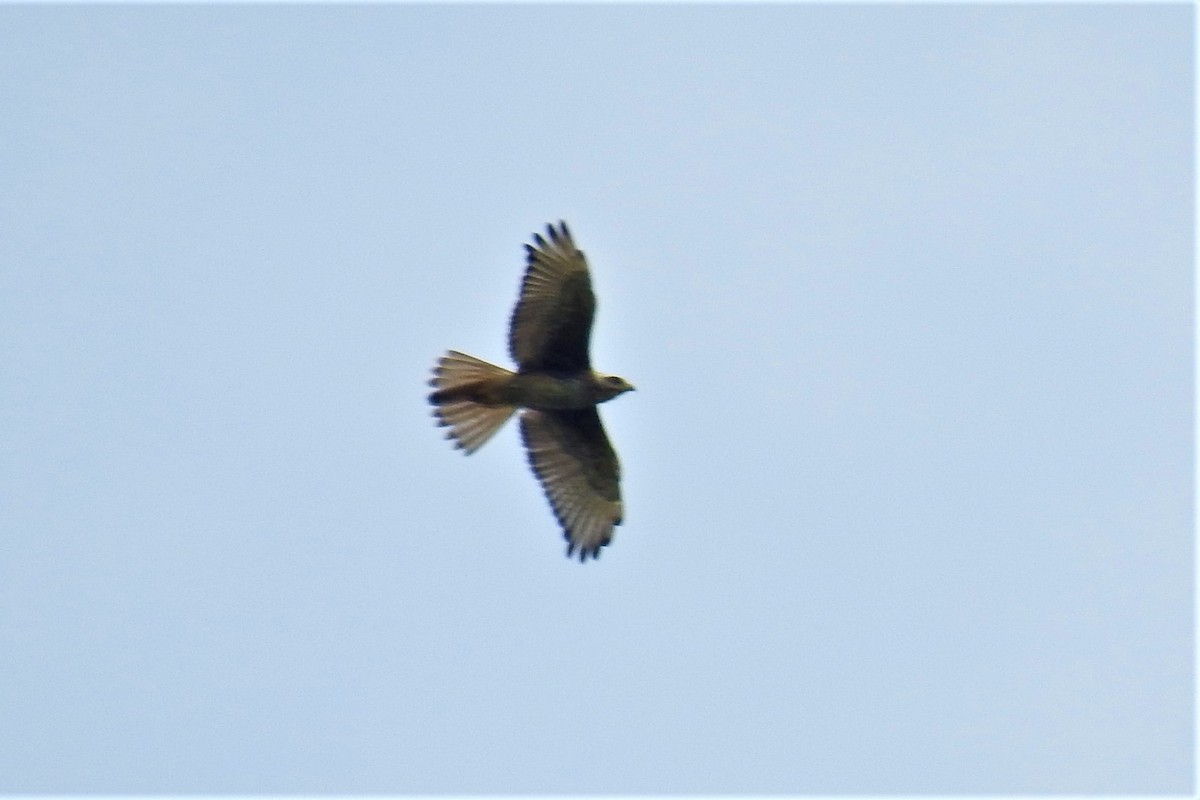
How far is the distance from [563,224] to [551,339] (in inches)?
44.3

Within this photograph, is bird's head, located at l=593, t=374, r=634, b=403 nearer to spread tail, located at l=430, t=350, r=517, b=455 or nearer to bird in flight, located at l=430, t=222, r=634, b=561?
bird in flight, located at l=430, t=222, r=634, b=561

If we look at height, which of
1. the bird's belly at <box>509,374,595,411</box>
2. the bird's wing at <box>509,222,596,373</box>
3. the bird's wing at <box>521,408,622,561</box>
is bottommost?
the bird's wing at <box>521,408,622,561</box>

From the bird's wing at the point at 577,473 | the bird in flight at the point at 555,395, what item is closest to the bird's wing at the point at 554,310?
the bird in flight at the point at 555,395

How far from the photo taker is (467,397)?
2105 centimetres

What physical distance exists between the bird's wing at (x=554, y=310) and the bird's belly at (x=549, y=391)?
0.11 meters

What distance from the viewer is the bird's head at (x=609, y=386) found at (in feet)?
69.4

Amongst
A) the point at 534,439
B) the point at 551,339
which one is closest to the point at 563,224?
the point at 551,339

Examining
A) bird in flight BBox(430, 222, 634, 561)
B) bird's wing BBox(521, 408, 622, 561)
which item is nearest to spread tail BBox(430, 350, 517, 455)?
bird in flight BBox(430, 222, 634, 561)

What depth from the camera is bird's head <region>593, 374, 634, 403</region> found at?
833 inches

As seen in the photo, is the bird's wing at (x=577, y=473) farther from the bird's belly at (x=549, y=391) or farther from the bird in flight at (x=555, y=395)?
the bird's belly at (x=549, y=391)

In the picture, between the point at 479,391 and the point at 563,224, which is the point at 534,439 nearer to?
the point at 479,391

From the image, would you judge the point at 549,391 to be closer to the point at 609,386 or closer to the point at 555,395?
the point at 555,395

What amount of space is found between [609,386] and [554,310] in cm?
99

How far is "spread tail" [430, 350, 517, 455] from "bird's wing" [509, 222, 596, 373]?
344mm
